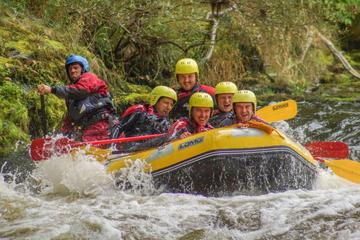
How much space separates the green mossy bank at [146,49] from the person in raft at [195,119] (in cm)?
243

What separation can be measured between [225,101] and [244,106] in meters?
0.77

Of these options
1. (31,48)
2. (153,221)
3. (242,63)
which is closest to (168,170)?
(153,221)

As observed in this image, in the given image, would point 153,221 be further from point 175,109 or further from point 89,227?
point 175,109

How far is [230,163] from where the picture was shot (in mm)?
5520

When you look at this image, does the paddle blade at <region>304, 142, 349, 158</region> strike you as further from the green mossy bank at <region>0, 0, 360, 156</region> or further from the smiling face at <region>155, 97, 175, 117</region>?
the green mossy bank at <region>0, 0, 360, 156</region>

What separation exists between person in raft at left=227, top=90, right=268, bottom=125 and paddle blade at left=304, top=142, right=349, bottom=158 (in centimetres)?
150

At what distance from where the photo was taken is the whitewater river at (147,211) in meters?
4.41

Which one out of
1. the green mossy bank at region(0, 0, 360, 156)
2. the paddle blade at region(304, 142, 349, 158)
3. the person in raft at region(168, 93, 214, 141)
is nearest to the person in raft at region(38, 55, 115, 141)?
the green mossy bank at region(0, 0, 360, 156)

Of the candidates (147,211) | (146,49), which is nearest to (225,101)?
(147,211)

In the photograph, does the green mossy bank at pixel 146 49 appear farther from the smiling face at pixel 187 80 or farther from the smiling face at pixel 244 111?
the smiling face at pixel 244 111

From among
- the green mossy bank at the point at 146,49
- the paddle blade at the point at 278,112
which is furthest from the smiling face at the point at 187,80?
the green mossy bank at the point at 146,49

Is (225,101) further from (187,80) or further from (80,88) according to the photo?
(80,88)

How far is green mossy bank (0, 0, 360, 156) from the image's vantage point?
8398mm

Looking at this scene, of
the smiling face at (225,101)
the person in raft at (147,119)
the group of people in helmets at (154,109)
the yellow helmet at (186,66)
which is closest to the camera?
the group of people in helmets at (154,109)
